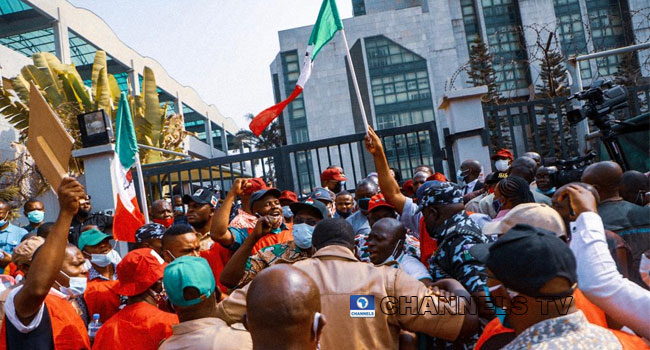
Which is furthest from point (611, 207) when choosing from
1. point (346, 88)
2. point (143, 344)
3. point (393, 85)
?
point (393, 85)

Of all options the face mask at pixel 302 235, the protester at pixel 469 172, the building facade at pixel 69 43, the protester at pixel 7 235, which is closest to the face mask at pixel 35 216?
the protester at pixel 7 235

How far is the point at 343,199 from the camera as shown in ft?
19.4

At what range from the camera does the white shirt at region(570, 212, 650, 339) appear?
2244 millimetres

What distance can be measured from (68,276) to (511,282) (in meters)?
2.90

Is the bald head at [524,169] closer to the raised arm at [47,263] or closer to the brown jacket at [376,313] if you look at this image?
the brown jacket at [376,313]

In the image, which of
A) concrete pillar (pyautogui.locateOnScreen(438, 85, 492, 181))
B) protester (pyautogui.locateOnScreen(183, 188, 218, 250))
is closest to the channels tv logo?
protester (pyautogui.locateOnScreen(183, 188, 218, 250))

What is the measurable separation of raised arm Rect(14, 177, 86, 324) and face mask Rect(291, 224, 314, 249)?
158 cm

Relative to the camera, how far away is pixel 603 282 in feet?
7.50

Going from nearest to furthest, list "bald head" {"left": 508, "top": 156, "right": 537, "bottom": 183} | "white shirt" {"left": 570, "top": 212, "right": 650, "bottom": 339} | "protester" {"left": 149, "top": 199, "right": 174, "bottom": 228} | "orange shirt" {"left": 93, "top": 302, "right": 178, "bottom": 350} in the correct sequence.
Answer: "white shirt" {"left": 570, "top": 212, "right": 650, "bottom": 339} → "orange shirt" {"left": 93, "top": 302, "right": 178, "bottom": 350} → "bald head" {"left": 508, "top": 156, "right": 537, "bottom": 183} → "protester" {"left": 149, "top": 199, "right": 174, "bottom": 228}

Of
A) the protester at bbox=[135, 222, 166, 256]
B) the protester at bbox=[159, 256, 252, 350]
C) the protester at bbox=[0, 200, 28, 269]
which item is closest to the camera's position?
the protester at bbox=[159, 256, 252, 350]

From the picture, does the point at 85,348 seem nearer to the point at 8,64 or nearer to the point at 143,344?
→ the point at 143,344

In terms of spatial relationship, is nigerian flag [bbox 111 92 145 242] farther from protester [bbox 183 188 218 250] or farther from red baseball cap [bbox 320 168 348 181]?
red baseball cap [bbox 320 168 348 181]

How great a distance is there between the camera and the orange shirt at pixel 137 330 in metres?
3.12

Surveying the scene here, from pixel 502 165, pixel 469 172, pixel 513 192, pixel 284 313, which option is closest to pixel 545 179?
pixel 502 165
